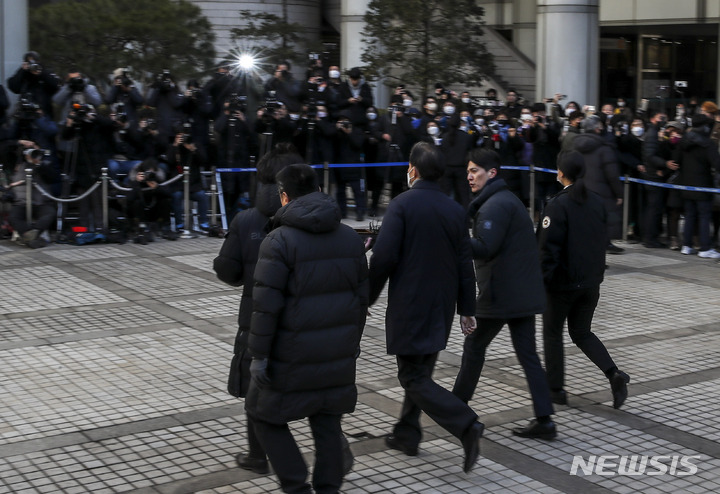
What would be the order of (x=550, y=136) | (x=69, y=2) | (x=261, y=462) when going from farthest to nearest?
(x=69, y=2) → (x=550, y=136) → (x=261, y=462)

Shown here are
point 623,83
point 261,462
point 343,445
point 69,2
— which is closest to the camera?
point 343,445

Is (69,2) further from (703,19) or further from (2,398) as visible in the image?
(2,398)

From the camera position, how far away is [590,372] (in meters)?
8.86

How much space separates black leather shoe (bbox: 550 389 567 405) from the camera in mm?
7887

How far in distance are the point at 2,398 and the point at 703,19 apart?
2659 cm

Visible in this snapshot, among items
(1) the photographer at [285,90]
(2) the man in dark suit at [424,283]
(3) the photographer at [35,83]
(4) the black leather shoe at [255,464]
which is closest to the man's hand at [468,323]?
(2) the man in dark suit at [424,283]

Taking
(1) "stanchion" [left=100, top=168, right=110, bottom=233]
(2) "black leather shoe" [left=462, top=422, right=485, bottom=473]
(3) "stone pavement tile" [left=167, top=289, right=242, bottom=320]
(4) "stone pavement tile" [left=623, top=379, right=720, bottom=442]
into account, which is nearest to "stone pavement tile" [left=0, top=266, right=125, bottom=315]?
(3) "stone pavement tile" [left=167, top=289, right=242, bottom=320]

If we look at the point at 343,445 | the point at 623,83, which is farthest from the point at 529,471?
the point at 623,83

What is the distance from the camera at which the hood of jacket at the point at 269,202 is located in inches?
243

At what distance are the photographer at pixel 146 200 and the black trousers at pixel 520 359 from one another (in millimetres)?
8879

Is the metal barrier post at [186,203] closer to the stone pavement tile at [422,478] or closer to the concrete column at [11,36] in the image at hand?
the concrete column at [11,36]

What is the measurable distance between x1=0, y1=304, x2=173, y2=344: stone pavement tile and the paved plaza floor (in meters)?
0.03

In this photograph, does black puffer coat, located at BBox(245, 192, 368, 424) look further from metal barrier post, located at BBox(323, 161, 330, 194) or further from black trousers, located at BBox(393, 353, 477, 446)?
metal barrier post, located at BBox(323, 161, 330, 194)

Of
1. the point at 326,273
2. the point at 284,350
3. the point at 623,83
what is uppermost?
the point at 623,83
